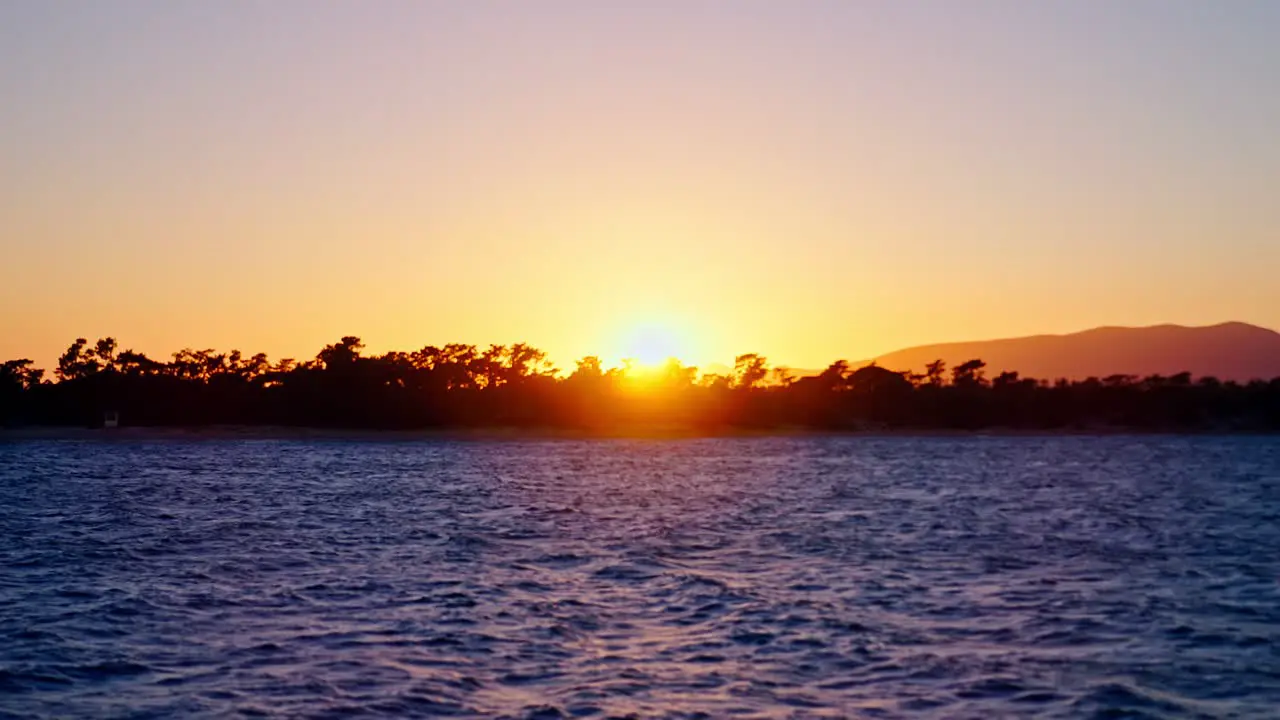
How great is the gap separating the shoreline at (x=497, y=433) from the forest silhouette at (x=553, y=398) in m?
1.18

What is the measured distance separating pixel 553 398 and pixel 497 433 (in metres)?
16.1

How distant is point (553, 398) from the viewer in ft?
559

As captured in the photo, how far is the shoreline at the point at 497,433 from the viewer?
14300 centimetres

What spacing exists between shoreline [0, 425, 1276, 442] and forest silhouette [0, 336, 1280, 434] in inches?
46.4

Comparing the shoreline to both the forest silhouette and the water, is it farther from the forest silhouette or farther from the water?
the water

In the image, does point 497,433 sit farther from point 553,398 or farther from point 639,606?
point 639,606

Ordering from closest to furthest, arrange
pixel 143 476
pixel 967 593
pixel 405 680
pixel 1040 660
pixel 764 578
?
1. pixel 405 680
2. pixel 1040 660
3. pixel 967 593
4. pixel 764 578
5. pixel 143 476

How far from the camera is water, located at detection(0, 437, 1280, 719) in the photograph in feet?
Answer: 59.8

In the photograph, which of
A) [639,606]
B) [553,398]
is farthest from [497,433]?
[639,606]

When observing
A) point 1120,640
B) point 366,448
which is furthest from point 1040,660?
point 366,448

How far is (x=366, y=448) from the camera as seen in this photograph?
136 m

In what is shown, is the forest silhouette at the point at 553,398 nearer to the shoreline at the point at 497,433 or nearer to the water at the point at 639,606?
the shoreline at the point at 497,433

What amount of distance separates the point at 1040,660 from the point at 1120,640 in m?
2.52

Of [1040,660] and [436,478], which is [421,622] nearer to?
[1040,660]
